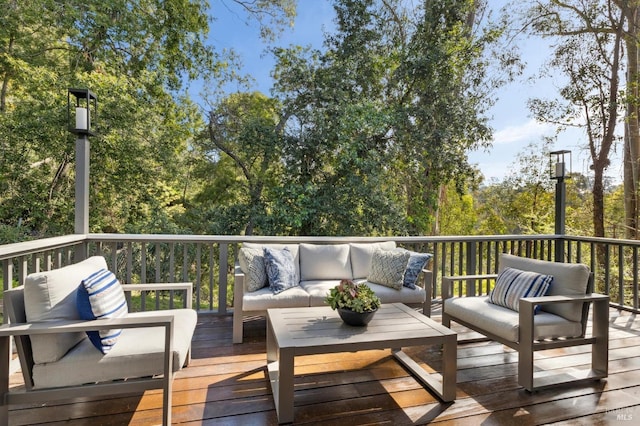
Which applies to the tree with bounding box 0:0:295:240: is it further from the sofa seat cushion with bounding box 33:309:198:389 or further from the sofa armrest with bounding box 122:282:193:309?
the sofa seat cushion with bounding box 33:309:198:389

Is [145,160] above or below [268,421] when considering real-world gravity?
above

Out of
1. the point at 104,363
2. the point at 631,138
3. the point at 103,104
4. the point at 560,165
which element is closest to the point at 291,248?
the point at 104,363

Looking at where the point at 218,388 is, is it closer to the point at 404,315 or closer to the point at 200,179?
the point at 404,315

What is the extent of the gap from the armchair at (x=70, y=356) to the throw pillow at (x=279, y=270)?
142cm

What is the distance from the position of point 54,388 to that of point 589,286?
3463 millimetres

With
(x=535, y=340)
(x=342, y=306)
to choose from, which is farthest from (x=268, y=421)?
(x=535, y=340)

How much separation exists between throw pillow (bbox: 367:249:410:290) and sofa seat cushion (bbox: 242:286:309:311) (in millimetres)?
813

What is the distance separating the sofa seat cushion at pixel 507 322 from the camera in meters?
2.41

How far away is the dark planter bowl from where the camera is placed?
2252 mm

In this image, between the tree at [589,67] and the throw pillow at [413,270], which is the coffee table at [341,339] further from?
the tree at [589,67]

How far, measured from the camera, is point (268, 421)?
197cm

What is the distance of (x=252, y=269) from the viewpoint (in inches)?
133

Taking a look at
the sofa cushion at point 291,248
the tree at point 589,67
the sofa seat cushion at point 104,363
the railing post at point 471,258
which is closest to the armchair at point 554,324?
the railing post at point 471,258

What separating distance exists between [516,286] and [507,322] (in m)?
0.39
